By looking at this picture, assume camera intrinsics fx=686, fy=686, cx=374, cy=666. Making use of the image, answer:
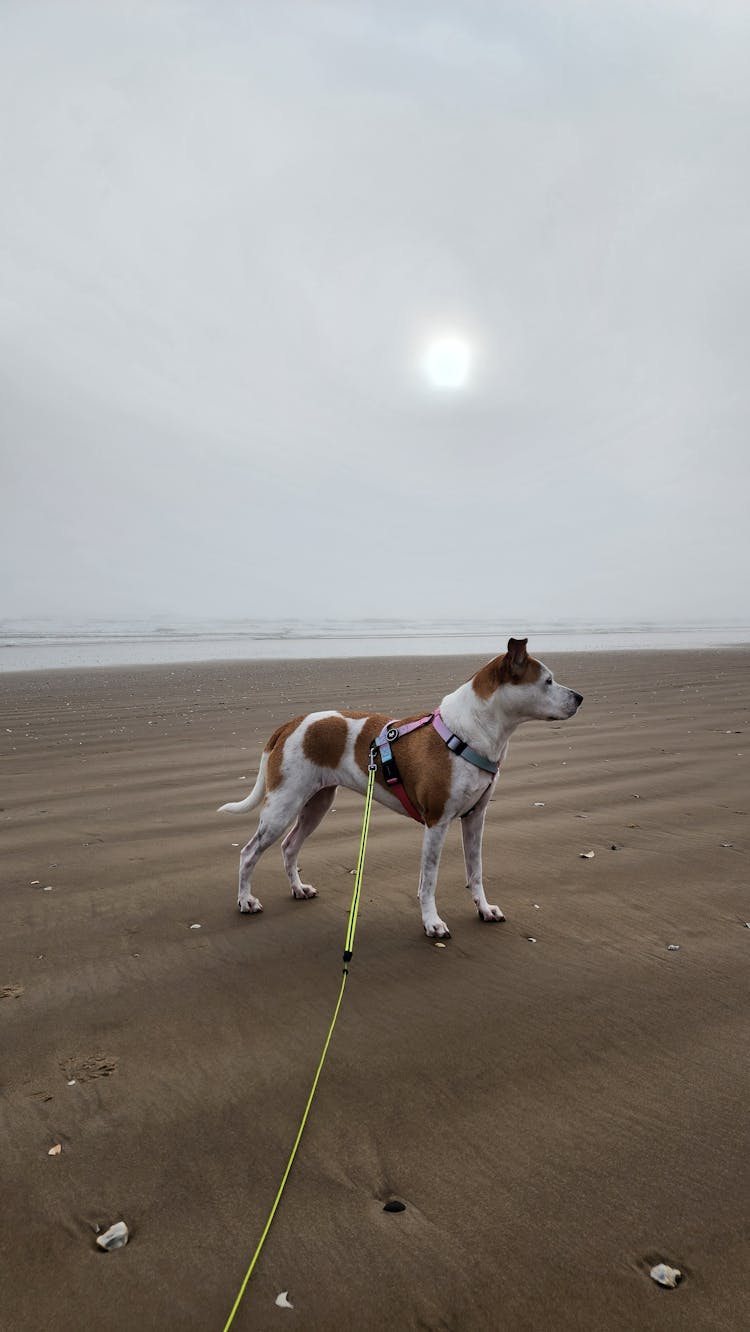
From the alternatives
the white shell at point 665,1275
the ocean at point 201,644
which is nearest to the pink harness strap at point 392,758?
the white shell at point 665,1275

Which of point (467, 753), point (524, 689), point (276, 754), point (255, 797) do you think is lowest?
point (255, 797)

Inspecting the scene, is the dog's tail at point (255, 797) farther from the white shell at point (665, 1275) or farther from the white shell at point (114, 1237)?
the white shell at point (665, 1275)

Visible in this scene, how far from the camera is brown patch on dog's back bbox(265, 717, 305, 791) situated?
3.96m

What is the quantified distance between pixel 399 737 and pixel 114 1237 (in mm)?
2431

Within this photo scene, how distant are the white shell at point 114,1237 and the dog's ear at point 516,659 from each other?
2.73m

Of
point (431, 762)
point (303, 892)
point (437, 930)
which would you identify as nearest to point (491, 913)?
point (437, 930)

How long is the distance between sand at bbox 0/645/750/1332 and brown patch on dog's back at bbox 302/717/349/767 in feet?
2.78

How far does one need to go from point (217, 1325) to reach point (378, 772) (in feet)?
8.06

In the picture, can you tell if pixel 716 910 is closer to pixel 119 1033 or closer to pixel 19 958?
pixel 119 1033

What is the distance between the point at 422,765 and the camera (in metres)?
3.68

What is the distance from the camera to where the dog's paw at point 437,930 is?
3.53 metres

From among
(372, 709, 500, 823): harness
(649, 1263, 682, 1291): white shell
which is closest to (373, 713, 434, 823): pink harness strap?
(372, 709, 500, 823): harness

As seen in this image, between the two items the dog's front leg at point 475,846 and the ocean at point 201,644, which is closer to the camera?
the dog's front leg at point 475,846

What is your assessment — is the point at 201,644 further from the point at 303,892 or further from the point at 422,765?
the point at 422,765
